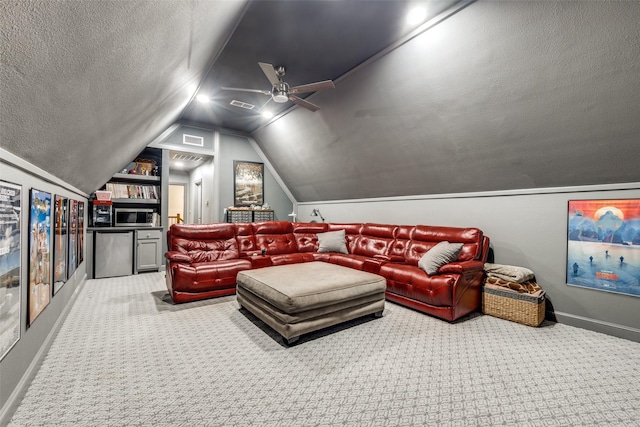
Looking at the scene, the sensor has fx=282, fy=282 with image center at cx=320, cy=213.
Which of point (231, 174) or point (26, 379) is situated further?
point (231, 174)

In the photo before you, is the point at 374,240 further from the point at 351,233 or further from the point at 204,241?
the point at 204,241

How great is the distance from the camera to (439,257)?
11.0ft

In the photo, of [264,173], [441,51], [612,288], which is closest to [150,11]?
[441,51]

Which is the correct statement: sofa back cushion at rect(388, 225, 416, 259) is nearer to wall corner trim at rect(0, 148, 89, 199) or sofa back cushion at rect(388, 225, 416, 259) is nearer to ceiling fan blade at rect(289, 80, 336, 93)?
ceiling fan blade at rect(289, 80, 336, 93)

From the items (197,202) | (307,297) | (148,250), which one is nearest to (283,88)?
(307,297)

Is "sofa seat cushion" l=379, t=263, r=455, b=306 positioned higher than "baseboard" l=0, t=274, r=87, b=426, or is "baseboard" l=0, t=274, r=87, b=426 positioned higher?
"sofa seat cushion" l=379, t=263, r=455, b=306

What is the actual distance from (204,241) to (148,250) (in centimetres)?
181

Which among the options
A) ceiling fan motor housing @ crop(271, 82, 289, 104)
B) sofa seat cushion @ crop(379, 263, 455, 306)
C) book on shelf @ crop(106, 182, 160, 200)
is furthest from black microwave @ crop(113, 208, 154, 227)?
sofa seat cushion @ crop(379, 263, 455, 306)

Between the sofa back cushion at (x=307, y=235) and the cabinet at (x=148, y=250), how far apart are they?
2.70 meters

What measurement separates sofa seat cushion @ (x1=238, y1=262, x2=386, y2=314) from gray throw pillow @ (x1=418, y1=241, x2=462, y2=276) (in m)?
0.65

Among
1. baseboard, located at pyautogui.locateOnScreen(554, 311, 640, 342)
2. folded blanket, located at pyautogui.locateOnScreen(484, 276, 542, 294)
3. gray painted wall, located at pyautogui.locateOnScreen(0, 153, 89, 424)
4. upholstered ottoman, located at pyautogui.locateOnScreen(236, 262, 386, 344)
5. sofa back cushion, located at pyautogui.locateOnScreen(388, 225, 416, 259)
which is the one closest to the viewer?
gray painted wall, located at pyautogui.locateOnScreen(0, 153, 89, 424)

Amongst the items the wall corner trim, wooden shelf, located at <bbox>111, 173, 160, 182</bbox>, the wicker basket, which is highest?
wooden shelf, located at <bbox>111, 173, 160, 182</bbox>

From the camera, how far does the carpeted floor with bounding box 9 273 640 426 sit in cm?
163

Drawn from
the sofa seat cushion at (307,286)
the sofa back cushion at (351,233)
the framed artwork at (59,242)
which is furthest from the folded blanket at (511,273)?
the framed artwork at (59,242)
